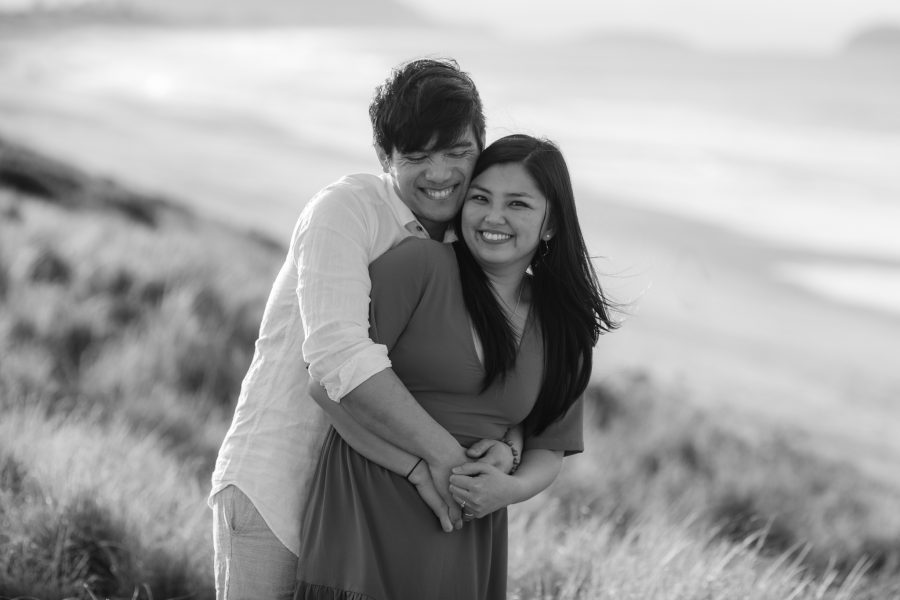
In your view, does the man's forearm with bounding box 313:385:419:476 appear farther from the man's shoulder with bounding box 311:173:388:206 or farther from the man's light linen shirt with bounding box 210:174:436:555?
the man's shoulder with bounding box 311:173:388:206

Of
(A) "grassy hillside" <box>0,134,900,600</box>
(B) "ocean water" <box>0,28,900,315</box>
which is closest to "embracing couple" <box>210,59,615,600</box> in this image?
(B) "ocean water" <box>0,28,900,315</box>

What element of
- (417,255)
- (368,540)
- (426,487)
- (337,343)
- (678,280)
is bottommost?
(678,280)

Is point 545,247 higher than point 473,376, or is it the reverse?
point 545,247

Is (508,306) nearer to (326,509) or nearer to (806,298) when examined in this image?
(326,509)

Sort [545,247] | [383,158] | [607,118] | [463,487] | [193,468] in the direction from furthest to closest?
[607,118] < [193,468] < [545,247] < [383,158] < [463,487]

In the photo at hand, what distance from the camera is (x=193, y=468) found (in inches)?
234

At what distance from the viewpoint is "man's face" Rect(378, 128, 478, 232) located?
309 centimetres

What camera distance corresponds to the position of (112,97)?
4034 cm

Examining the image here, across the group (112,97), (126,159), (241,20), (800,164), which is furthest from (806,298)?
(241,20)

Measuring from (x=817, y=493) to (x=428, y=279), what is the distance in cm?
716

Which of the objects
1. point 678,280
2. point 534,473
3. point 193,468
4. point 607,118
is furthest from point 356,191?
point 607,118

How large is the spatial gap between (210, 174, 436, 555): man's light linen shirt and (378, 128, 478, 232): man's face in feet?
0.19

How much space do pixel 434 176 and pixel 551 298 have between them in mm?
503

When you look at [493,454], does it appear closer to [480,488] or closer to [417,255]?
[480,488]
